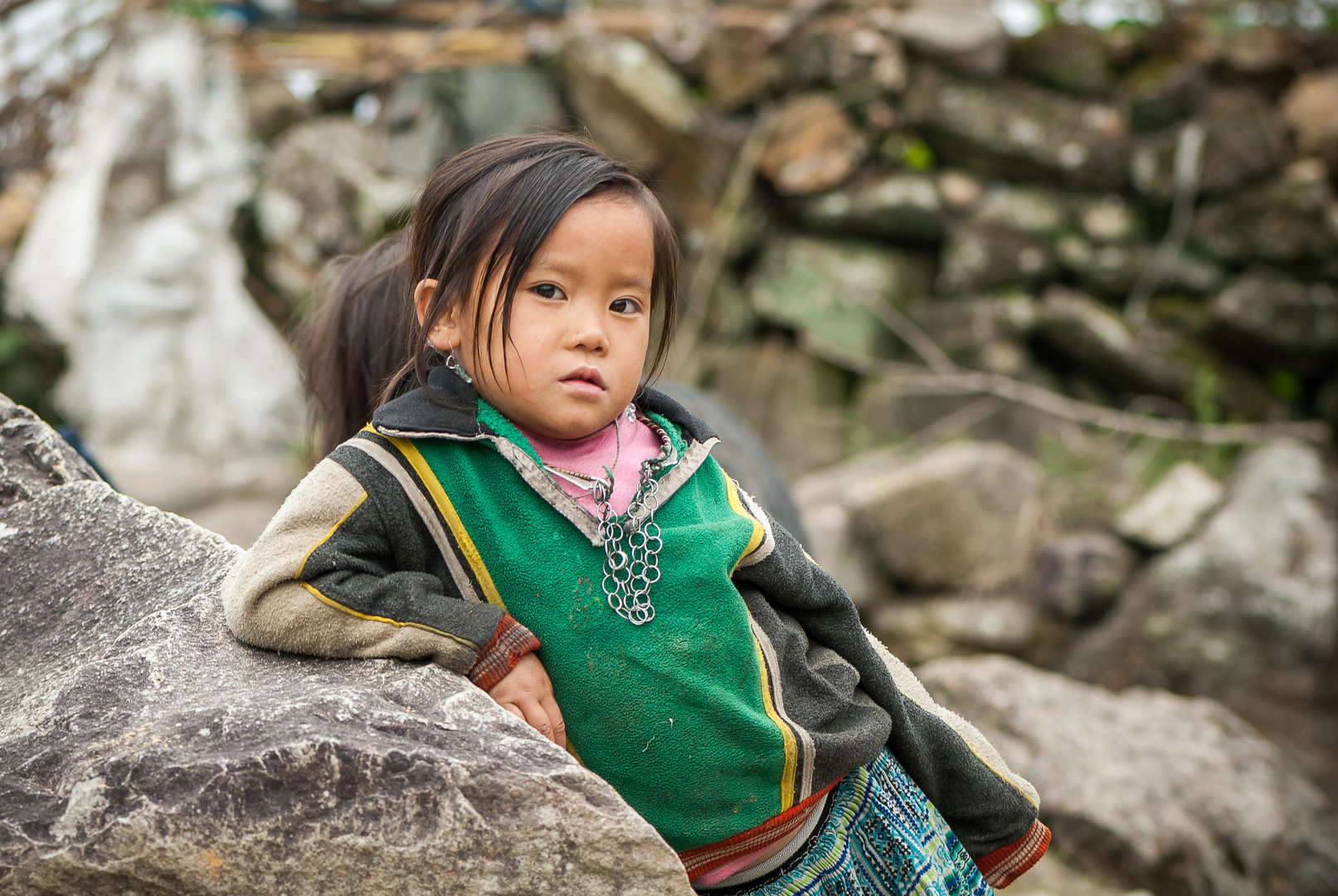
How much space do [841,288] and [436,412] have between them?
499cm

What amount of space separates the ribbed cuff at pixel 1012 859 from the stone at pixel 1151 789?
1577 mm

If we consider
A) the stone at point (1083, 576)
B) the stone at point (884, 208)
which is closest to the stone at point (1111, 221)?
the stone at point (884, 208)

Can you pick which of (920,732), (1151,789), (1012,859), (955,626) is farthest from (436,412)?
(955,626)

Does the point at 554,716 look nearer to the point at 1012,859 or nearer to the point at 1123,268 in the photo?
the point at 1012,859

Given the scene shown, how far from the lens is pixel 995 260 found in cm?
579

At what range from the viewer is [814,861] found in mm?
1388

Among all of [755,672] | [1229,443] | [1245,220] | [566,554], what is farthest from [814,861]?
[1245,220]

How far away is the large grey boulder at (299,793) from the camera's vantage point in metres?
1.09

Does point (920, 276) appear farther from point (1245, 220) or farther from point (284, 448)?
point (284, 448)

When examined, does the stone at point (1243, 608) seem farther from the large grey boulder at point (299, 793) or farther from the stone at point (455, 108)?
the large grey boulder at point (299, 793)

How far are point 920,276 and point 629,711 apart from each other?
17.2ft

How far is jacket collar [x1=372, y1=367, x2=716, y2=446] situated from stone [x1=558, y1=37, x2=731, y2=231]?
438 cm

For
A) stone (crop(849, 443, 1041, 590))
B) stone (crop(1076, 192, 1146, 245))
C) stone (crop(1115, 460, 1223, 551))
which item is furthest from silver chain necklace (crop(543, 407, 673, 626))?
stone (crop(1076, 192, 1146, 245))

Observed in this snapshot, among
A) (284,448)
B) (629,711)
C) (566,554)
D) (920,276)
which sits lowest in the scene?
(284,448)
